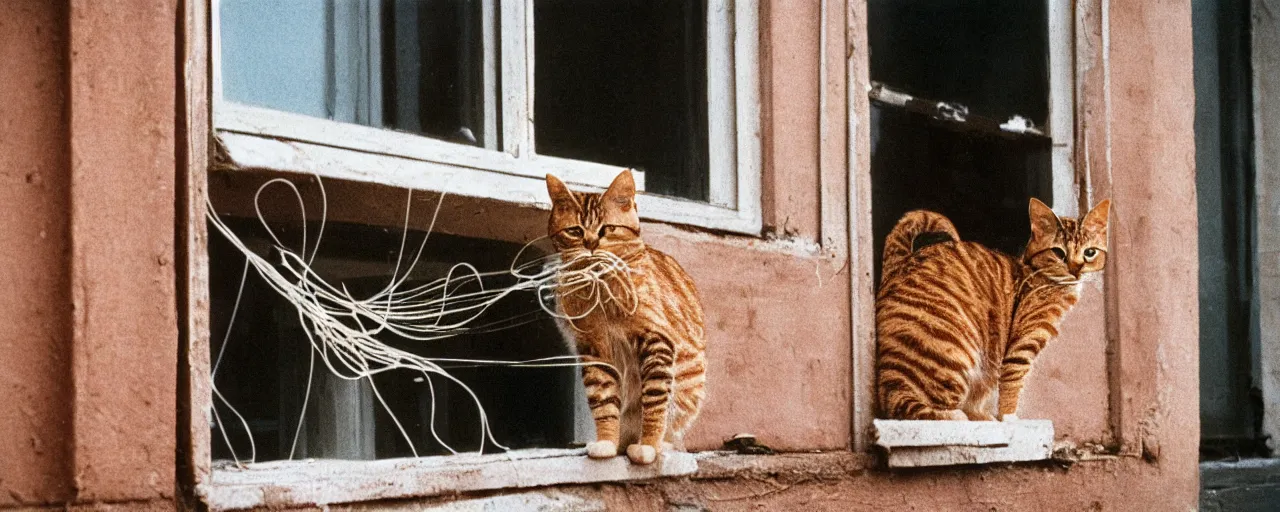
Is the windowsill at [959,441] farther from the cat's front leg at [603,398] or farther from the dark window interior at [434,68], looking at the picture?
the dark window interior at [434,68]

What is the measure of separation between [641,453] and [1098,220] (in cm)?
196

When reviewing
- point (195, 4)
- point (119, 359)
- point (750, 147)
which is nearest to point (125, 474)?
point (119, 359)

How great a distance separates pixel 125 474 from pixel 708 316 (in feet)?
5.20

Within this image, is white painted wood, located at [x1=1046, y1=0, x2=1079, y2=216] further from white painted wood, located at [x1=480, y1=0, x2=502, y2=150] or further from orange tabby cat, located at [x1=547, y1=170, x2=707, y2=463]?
white painted wood, located at [x1=480, y1=0, x2=502, y2=150]

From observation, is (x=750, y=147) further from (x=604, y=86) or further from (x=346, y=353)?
(x=346, y=353)

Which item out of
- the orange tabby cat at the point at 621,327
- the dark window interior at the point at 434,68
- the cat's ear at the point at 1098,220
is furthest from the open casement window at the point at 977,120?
the dark window interior at the point at 434,68

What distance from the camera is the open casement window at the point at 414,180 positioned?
8.86 feet

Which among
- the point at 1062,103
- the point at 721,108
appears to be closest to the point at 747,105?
the point at 721,108

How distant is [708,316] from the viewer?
3.42 meters

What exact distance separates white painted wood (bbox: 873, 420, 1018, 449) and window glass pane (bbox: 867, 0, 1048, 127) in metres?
1.15

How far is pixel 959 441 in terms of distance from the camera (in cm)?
389

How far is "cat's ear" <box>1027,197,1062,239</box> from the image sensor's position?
4090mm

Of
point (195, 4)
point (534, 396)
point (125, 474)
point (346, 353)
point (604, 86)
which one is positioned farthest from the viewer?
point (604, 86)

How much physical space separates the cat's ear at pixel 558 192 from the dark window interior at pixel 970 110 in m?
1.45
